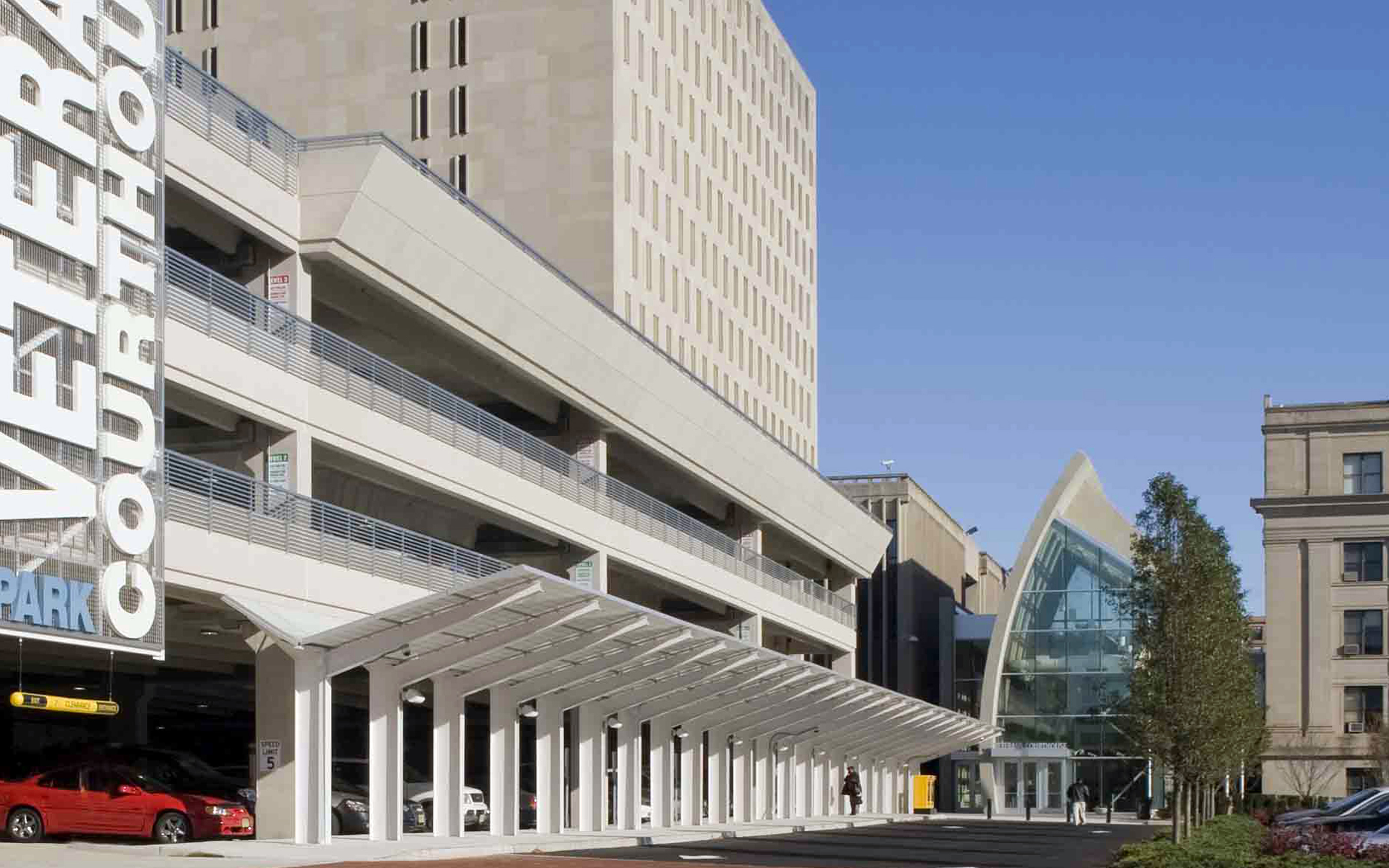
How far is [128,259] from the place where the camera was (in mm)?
30359

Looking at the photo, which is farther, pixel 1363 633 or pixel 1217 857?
pixel 1363 633

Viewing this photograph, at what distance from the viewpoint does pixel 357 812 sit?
39156 mm

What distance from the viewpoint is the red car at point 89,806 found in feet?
103

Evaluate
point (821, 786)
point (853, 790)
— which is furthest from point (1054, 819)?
point (821, 786)

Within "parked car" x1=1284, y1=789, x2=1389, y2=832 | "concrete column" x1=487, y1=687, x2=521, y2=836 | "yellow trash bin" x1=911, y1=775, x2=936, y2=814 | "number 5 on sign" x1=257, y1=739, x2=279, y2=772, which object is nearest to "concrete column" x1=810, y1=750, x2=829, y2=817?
"yellow trash bin" x1=911, y1=775, x2=936, y2=814

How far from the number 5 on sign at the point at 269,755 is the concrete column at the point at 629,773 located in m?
10.3

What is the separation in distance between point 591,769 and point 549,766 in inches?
103

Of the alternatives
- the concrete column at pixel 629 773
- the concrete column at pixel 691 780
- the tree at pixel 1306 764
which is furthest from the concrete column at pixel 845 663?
the concrete column at pixel 629 773

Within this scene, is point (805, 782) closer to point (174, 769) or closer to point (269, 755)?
point (269, 755)

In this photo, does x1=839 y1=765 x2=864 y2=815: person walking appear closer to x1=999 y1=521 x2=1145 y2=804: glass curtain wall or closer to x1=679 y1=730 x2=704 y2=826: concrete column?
x1=679 y1=730 x2=704 y2=826: concrete column

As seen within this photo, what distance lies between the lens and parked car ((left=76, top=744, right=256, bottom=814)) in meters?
32.6

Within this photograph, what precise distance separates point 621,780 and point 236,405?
13.3 m

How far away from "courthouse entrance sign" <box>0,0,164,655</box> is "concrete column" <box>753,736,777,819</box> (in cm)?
2775

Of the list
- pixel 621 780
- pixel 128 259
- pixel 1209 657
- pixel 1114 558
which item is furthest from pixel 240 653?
pixel 1114 558
